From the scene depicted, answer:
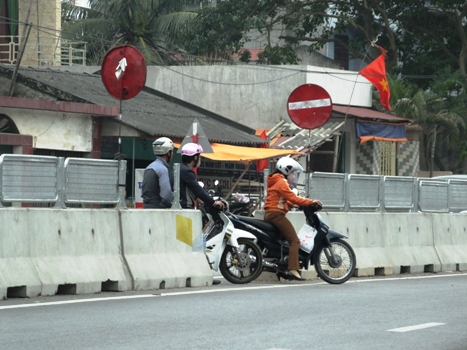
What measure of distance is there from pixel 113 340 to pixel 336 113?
2587 cm

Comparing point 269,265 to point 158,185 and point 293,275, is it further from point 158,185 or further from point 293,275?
point 158,185

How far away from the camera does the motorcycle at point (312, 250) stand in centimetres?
1441

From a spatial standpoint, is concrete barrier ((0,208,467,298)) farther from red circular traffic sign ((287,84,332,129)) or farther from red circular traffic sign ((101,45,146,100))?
red circular traffic sign ((287,84,332,129))

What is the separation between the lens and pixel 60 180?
1249 centimetres

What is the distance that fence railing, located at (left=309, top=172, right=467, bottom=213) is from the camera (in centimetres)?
1683

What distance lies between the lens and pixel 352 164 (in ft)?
118

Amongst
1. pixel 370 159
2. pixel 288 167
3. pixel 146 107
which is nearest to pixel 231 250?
pixel 288 167

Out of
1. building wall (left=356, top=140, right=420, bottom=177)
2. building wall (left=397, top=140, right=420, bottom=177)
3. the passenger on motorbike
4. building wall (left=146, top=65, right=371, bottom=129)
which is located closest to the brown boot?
the passenger on motorbike

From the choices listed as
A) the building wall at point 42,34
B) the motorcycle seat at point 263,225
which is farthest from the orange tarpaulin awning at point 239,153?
the motorcycle seat at point 263,225

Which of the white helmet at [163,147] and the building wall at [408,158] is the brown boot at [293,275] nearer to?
the white helmet at [163,147]

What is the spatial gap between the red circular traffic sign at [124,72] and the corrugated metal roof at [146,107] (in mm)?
10070

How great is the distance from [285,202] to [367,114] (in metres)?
20.6

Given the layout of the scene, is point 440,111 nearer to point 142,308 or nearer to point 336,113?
point 336,113

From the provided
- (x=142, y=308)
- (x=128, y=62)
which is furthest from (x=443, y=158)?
(x=142, y=308)
